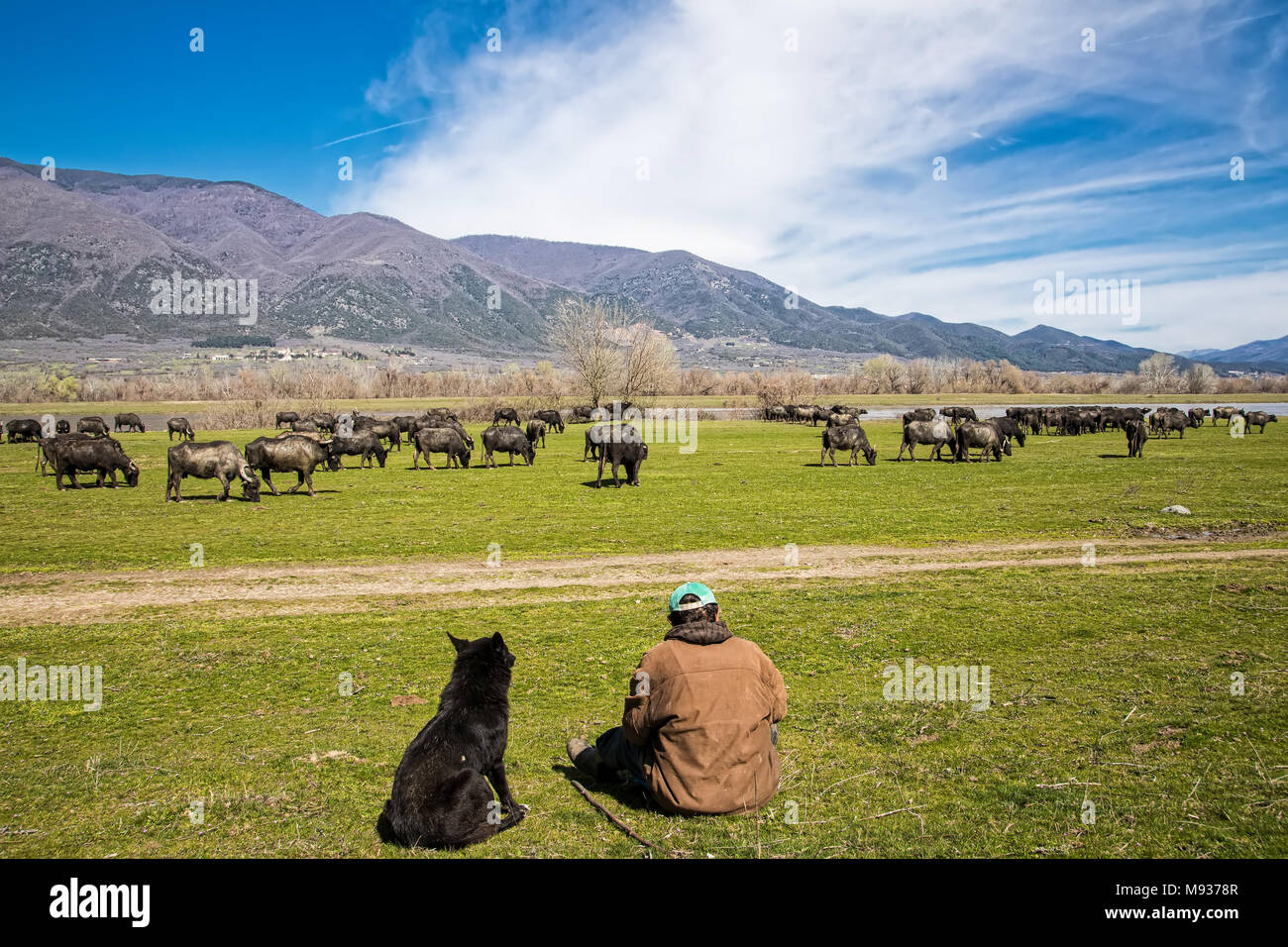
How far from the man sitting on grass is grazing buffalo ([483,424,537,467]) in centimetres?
3304

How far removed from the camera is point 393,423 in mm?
45188

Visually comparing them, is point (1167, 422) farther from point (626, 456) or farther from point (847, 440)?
point (626, 456)

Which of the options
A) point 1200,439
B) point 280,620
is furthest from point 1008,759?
point 1200,439

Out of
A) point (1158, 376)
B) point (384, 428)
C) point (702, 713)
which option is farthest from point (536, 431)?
point (1158, 376)

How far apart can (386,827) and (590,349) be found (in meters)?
76.8

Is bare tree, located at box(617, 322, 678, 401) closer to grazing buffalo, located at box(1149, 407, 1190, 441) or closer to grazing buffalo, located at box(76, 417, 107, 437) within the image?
grazing buffalo, located at box(76, 417, 107, 437)

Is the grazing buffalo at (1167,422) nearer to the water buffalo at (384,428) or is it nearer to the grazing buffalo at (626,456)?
the grazing buffalo at (626,456)

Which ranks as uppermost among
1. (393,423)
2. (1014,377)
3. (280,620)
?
(1014,377)

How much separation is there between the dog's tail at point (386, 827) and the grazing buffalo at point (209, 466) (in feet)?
74.5

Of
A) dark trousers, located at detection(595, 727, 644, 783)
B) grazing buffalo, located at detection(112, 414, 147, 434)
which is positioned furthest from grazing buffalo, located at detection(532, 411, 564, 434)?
dark trousers, located at detection(595, 727, 644, 783)

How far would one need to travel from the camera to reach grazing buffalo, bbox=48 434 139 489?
91.1 feet
